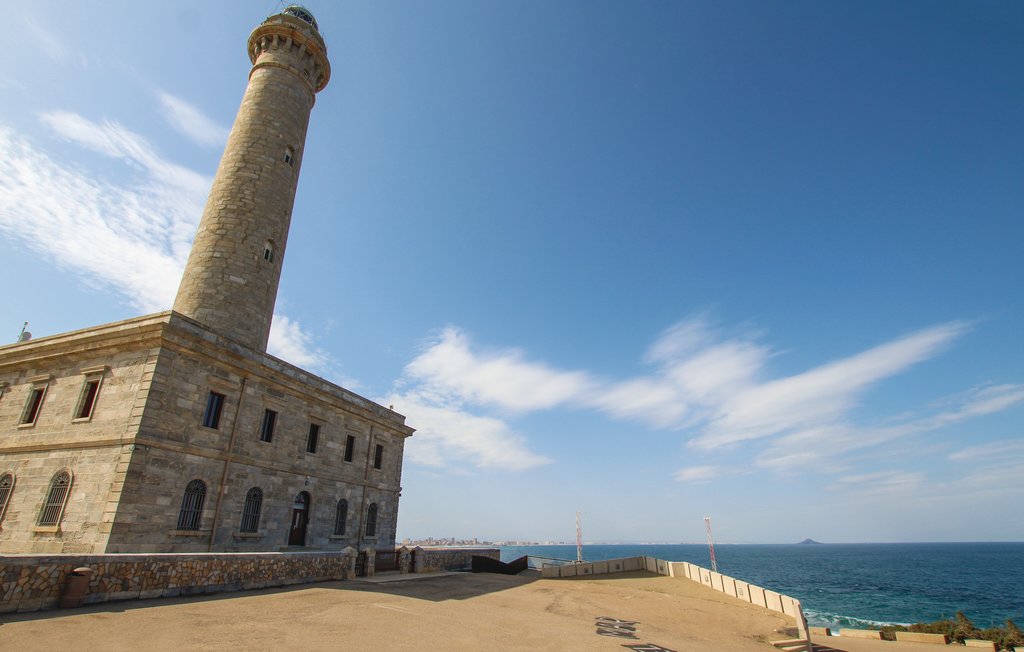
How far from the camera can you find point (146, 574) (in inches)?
383

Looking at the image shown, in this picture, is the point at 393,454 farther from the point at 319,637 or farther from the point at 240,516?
the point at 319,637

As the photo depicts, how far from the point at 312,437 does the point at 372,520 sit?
5.71m

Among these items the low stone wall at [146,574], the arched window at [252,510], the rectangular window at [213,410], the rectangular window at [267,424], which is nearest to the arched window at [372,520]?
the arched window at [252,510]

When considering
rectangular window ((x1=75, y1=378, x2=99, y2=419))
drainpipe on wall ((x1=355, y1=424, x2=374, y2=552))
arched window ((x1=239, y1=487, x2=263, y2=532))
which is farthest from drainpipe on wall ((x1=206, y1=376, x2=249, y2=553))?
drainpipe on wall ((x1=355, y1=424, x2=374, y2=552))

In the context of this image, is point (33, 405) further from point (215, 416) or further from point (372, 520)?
point (372, 520)

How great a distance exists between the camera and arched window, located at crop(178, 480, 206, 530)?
47.0 feet

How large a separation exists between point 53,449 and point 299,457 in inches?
278

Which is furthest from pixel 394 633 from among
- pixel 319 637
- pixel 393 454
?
pixel 393 454

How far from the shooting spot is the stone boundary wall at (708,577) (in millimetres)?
12690

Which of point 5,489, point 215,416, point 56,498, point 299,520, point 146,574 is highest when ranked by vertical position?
point 215,416

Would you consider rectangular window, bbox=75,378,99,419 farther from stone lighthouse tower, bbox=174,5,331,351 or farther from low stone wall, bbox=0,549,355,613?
low stone wall, bbox=0,549,355,613

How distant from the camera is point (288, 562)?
1280cm

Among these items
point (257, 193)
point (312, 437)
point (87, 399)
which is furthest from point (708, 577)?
point (257, 193)

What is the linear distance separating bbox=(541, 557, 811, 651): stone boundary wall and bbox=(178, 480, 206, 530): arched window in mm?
14598
